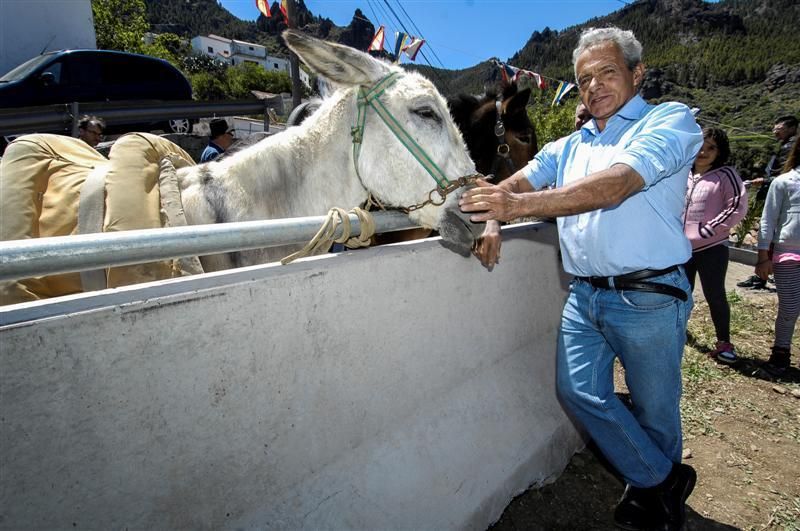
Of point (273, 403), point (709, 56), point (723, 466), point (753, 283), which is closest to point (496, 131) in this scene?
point (723, 466)

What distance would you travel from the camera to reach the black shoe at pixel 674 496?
207 centimetres

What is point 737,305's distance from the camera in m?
6.05

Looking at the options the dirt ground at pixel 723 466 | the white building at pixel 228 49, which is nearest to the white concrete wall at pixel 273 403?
the dirt ground at pixel 723 466

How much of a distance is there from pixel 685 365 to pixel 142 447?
184 inches

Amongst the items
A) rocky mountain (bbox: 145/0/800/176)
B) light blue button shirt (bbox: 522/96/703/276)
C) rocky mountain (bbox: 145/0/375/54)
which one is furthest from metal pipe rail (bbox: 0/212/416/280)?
rocky mountain (bbox: 145/0/375/54)

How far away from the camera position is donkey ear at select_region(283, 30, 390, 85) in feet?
7.07

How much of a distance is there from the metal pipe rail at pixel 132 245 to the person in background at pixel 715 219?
4341mm

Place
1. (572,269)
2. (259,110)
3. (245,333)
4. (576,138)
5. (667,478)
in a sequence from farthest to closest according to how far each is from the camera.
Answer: (259,110) → (576,138) → (572,269) → (667,478) → (245,333)

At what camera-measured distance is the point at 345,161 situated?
2.41 metres

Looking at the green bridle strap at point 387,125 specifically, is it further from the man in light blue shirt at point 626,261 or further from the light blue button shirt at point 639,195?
the light blue button shirt at point 639,195

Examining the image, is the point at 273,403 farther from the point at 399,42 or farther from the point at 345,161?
the point at 399,42

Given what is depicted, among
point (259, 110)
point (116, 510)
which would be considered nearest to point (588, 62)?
point (116, 510)

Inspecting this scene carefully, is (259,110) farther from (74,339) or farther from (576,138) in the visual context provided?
(74,339)

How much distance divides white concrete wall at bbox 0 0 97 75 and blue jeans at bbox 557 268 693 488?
1854 cm
